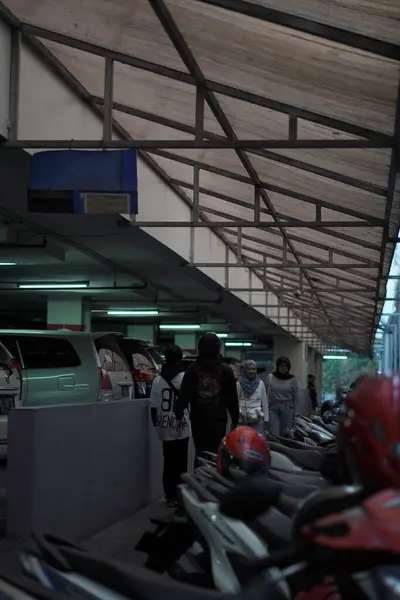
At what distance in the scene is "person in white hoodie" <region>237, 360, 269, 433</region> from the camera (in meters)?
11.7

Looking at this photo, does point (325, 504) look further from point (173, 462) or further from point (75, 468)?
point (173, 462)

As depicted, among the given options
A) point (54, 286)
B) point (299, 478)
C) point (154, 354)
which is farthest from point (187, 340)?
point (299, 478)

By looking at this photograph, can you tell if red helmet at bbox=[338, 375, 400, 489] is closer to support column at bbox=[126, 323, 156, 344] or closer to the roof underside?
the roof underside

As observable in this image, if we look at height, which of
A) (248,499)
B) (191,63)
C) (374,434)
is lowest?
(248,499)

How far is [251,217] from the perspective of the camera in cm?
1360

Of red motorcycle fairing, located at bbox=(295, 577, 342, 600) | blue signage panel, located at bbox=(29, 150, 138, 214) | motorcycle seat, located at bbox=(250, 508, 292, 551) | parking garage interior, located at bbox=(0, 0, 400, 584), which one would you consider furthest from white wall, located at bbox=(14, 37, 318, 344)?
red motorcycle fairing, located at bbox=(295, 577, 342, 600)

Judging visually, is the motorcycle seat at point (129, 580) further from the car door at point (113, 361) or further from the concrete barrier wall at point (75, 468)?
the car door at point (113, 361)

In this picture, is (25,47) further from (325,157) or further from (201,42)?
(325,157)

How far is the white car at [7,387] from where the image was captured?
1152 cm

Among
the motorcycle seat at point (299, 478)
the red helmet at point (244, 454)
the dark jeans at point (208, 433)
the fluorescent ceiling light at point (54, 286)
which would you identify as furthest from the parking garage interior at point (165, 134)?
the fluorescent ceiling light at point (54, 286)

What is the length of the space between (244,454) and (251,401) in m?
6.87

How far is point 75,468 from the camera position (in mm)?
7668

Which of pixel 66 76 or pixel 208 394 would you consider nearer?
pixel 208 394

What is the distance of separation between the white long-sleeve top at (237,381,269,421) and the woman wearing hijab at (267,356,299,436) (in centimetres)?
157
